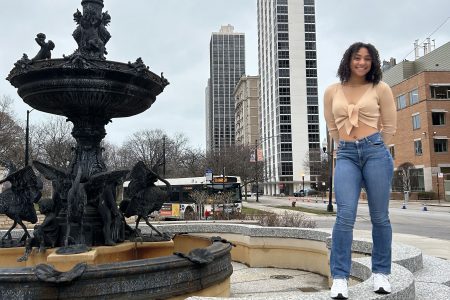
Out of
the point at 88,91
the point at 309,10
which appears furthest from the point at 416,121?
the point at 309,10

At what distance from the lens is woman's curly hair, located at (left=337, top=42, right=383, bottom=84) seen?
339cm

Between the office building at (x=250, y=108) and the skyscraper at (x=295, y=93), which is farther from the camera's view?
the office building at (x=250, y=108)

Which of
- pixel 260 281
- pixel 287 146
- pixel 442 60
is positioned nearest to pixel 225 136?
pixel 287 146

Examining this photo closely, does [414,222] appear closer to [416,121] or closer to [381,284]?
[381,284]

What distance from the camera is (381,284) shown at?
3295 mm

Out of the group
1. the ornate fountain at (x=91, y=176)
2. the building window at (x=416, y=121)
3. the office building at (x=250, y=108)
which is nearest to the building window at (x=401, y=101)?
the building window at (x=416, y=121)

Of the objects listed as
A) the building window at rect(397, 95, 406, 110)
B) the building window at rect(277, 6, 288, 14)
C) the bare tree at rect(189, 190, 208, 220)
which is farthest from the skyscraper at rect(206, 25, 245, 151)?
the bare tree at rect(189, 190, 208, 220)

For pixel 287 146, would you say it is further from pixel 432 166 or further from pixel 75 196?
pixel 75 196

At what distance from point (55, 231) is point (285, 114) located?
103 m

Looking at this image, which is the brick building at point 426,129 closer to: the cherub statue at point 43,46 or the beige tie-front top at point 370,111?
the cherub statue at point 43,46

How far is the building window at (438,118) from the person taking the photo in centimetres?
5506

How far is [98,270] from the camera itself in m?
4.04

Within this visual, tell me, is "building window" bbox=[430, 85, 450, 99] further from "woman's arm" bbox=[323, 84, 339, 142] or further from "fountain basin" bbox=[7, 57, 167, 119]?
"woman's arm" bbox=[323, 84, 339, 142]

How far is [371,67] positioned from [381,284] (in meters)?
1.69
